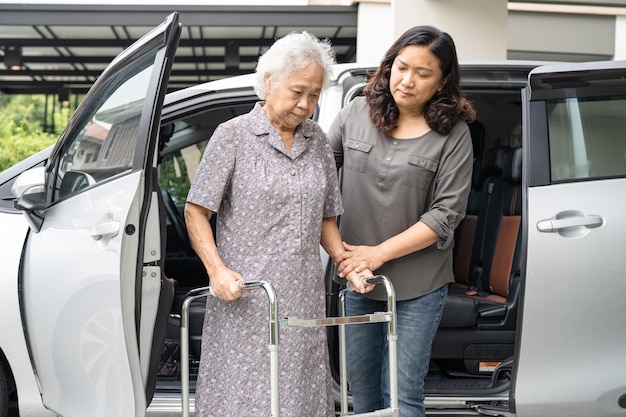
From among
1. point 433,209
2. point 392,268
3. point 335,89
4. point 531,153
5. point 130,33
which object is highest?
point 130,33

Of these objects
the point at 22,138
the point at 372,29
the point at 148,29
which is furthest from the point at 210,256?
the point at 22,138

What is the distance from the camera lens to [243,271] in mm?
2594

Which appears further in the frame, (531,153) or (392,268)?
(531,153)

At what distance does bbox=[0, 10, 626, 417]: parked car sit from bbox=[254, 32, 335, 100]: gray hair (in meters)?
0.30

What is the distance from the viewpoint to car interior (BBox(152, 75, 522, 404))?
362cm

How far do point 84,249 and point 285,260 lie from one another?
2.30 ft

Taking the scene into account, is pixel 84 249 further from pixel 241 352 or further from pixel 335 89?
pixel 335 89

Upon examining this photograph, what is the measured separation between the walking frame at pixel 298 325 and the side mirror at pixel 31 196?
742 mm

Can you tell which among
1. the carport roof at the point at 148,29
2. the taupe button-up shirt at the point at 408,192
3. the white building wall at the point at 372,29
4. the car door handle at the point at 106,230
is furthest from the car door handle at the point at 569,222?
the carport roof at the point at 148,29

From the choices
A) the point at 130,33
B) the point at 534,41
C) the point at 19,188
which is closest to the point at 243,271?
the point at 19,188

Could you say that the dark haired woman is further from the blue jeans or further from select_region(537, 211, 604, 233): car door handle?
select_region(537, 211, 604, 233): car door handle

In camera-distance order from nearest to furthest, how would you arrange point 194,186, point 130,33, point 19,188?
1. point 194,186
2. point 19,188
3. point 130,33

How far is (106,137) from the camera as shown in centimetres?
296

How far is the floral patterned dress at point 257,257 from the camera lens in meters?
2.57
